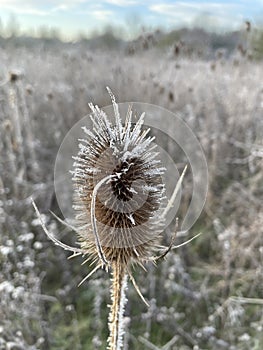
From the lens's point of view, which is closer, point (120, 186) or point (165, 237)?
point (120, 186)

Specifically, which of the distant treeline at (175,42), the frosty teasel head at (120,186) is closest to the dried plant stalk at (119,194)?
the frosty teasel head at (120,186)

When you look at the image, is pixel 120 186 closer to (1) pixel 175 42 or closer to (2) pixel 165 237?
(2) pixel 165 237

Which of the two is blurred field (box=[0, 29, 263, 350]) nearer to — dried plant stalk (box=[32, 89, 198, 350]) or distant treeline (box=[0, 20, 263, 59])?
distant treeline (box=[0, 20, 263, 59])

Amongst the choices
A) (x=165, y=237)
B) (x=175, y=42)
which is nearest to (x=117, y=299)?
(x=165, y=237)

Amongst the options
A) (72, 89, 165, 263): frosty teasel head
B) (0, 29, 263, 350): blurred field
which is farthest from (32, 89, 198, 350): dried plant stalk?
(0, 29, 263, 350): blurred field

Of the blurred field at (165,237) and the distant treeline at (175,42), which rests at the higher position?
the distant treeline at (175,42)

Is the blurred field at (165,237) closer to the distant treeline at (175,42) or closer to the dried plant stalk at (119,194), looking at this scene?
the distant treeline at (175,42)

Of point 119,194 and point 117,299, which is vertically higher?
point 119,194
